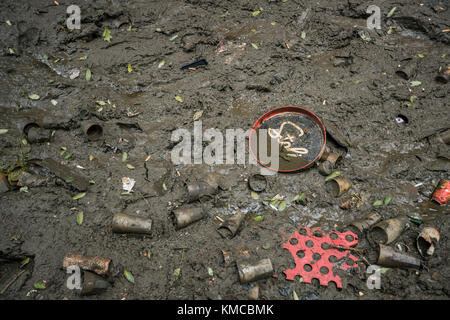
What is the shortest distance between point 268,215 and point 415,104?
10.0ft

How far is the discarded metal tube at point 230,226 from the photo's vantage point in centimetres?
359

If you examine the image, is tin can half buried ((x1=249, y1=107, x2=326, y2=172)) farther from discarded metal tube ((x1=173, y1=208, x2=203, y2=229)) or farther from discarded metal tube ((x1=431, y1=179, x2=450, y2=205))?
discarded metal tube ((x1=431, y1=179, x2=450, y2=205))

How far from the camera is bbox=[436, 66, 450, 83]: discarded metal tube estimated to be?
190 inches

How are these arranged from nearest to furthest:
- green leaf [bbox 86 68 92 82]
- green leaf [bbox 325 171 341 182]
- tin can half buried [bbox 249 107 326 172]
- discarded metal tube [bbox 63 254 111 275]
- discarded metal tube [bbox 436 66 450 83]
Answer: discarded metal tube [bbox 63 254 111 275] → green leaf [bbox 325 171 341 182] → tin can half buried [bbox 249 107 326 172] → discarded metal tube [bbox 436 66 450 83] → green leaf [bbox 86 68 92 82]

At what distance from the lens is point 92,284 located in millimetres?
3150

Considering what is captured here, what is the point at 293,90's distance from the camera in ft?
16.3

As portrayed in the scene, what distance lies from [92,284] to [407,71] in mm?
5546

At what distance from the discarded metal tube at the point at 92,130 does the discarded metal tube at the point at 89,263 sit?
1.86 m

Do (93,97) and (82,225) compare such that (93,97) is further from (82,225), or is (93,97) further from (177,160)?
(82,225)

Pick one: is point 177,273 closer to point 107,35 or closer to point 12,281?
point 12,281

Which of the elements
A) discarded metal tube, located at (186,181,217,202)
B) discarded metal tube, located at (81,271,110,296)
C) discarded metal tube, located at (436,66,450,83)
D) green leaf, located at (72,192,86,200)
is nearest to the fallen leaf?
discarded metal tube, located at (81,271,110,296)

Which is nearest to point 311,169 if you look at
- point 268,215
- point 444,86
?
point 268,215

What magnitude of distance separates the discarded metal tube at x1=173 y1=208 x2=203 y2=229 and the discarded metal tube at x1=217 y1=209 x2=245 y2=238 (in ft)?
1.02

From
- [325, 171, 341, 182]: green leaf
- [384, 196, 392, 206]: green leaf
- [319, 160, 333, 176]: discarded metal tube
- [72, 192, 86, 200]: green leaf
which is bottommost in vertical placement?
[72, 192, 86, 200]: green leaf
